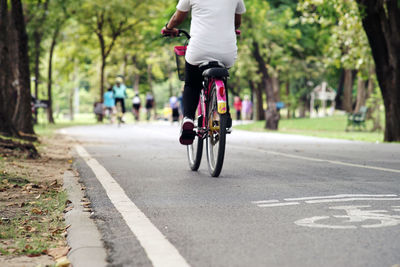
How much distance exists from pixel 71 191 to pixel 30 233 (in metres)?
1.91

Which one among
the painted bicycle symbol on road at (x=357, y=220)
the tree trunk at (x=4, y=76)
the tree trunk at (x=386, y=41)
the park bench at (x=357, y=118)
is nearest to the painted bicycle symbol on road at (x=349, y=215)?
the painted bicycle symbol on road at (x=357, y=220)

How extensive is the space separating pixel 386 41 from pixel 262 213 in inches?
527

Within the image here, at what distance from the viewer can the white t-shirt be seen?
7820 millimetres

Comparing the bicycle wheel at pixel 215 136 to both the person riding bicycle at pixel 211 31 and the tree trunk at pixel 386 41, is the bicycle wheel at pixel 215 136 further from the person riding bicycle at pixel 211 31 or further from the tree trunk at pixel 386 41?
the tree trunk at pixel 386 41

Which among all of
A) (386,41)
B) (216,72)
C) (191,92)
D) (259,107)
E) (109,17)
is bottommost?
(259,107)

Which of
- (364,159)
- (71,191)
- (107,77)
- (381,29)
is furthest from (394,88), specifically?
(107,77)

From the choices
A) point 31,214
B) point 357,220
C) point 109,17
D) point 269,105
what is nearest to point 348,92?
point 269,105

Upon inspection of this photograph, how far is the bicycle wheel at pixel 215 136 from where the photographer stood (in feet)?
24.9

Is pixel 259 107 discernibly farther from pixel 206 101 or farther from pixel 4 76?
pixel 206 101

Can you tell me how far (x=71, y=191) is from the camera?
22.1ft

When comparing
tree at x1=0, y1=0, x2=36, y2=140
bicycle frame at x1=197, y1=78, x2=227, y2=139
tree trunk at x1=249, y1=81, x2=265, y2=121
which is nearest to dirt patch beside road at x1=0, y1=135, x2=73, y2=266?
bicycle frame at x1=197, y1=78, x2=227, y2=139

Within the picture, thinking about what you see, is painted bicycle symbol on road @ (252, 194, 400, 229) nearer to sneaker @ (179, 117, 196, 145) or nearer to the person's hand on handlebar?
sneaker @ (179, 117, 196, 145)

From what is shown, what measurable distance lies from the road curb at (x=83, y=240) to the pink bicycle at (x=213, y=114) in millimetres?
2137

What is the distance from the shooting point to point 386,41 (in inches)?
698
